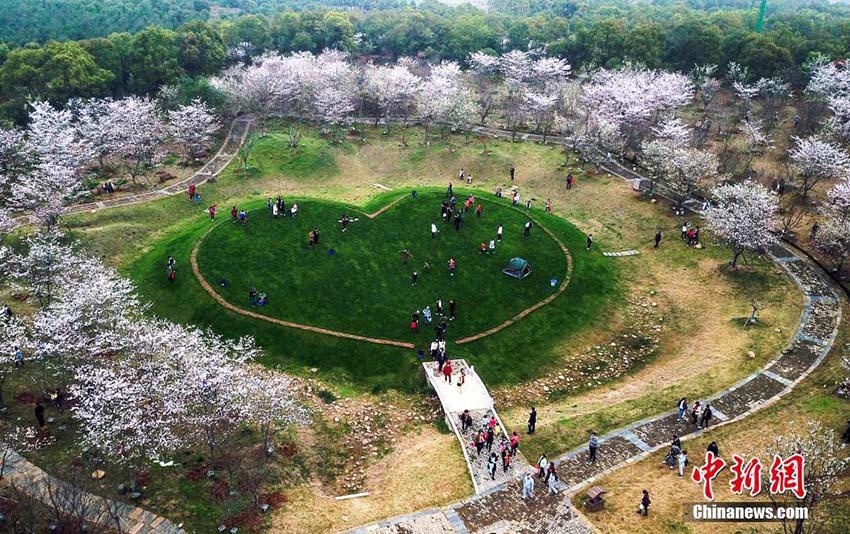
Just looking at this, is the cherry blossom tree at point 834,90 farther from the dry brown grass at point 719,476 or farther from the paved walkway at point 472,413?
the paved walkway at point 472,413

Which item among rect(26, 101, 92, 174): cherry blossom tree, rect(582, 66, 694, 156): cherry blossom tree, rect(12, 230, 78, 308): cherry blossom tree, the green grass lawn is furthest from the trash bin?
rect(26, 101, 92, 174): cherry blossom tree

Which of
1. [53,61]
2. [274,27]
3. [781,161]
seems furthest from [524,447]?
[274,27]

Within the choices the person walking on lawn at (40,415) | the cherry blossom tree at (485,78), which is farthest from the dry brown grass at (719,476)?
the cherry blossom tree at (485,78)

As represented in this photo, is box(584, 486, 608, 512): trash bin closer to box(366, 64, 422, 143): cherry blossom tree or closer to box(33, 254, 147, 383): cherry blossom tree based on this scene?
box(33, 254, 147, 383): cherry blossom tree

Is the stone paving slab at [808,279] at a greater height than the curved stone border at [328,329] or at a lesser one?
greater

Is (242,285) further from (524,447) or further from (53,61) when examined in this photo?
(53,61)

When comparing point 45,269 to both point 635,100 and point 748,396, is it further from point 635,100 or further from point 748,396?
point 635,100
